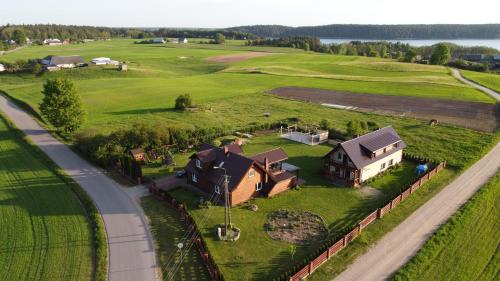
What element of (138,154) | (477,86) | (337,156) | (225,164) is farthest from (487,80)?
(138,154)

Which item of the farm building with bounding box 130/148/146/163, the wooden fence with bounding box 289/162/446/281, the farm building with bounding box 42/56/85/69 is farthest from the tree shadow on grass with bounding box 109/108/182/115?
the farm building with bounding box 42/56/85/69

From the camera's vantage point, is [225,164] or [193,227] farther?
[225,164]

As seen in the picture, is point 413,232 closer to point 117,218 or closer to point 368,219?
point 368,219

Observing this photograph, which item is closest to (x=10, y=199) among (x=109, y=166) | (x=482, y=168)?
(x=109, y=166)

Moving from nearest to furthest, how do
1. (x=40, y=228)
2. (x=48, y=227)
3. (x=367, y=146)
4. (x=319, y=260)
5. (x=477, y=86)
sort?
(x=319, y=260) < (x=40, y=228) < (x=48, y=227) < (x=367, y=146) < (x=477, y=86)

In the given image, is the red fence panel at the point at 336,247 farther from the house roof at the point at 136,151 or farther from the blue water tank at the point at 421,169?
the house roof at the point at 136,151

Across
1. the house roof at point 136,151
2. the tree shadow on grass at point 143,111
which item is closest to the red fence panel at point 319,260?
the house roof at point 136,151
